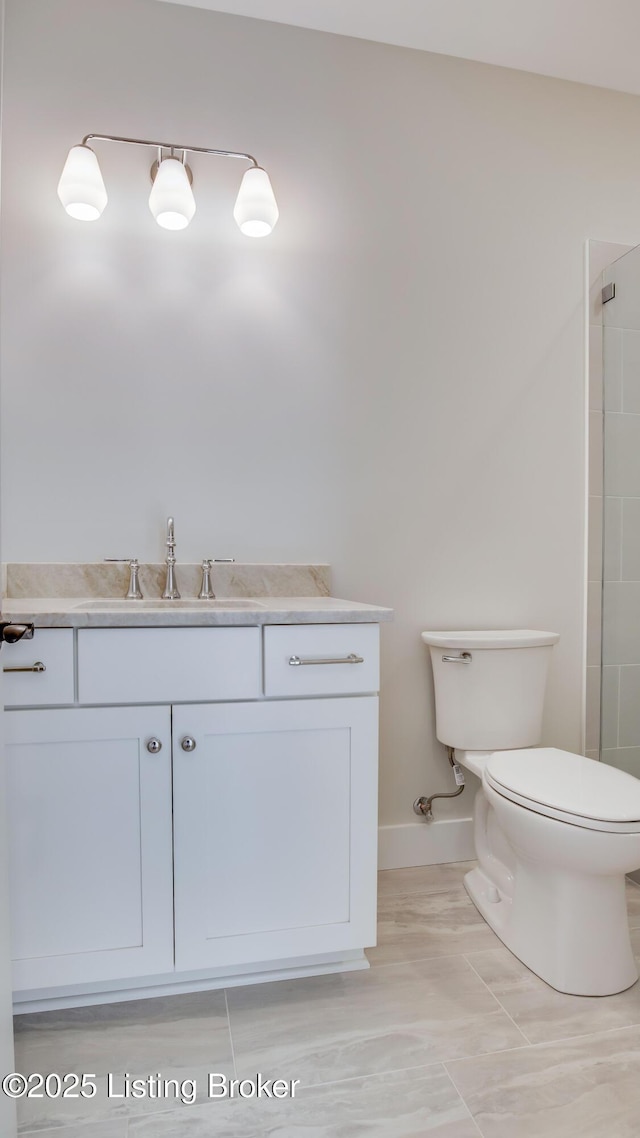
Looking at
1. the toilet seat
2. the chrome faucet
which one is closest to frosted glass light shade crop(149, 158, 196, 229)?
the chrome faucet

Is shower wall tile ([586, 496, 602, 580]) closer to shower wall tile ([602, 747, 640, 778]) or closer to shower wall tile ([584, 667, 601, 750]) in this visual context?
shower wall tile ([584, 667, 601, 750])

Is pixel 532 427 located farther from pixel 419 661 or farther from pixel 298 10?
pixel 298 10

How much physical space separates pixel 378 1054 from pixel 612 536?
63.2 inches

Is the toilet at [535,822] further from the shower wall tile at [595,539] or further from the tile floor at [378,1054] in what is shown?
the shower wall tile at [595,539]

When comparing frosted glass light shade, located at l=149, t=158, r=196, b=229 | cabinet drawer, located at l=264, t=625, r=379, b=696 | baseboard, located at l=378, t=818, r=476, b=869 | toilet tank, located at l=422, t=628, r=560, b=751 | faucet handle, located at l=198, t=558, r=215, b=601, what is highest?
frosted glass light shade, located at l=149, t=158, r=196, b=229

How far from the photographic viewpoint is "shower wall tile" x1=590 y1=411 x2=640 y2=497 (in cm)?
212

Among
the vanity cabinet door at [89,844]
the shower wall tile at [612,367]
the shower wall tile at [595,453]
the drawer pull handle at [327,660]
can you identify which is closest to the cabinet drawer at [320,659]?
the drawer pull handle at [327,660]

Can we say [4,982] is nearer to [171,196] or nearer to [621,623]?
[171,196]

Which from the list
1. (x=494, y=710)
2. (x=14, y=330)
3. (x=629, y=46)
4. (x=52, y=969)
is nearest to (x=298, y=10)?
(x=629, y=46)

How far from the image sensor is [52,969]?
131cm

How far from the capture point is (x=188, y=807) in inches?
54.1

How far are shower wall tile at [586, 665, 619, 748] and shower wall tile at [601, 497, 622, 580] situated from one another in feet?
1.02

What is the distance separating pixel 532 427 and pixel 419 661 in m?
0.84

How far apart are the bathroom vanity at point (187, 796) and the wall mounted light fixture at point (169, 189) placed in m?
1.07
